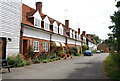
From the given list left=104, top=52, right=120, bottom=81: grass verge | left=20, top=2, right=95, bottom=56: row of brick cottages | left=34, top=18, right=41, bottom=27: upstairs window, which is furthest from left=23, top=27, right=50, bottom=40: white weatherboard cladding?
left=104, top=52, right=120, bottom=81: grass verge

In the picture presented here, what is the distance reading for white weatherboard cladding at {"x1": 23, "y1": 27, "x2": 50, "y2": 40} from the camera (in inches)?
682

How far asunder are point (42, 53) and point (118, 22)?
38.0 feet

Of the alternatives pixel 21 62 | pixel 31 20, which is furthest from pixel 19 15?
pixel 21 62

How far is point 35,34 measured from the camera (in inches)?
762

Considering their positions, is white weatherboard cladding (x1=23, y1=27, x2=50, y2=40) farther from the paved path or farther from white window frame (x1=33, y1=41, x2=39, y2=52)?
the paved path

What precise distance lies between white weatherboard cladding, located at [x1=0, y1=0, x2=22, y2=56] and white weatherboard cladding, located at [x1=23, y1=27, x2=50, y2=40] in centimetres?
153

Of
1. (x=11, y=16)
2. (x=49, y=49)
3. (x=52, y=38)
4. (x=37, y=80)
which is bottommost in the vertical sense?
(x=37, y=80)

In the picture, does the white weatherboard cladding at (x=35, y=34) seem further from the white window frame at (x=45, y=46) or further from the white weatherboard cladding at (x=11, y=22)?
the white weatherboard cladding at (x=11, y=22)

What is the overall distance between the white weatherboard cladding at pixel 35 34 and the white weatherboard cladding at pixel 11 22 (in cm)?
153

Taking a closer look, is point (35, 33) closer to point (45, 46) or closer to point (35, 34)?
point (35, 34)

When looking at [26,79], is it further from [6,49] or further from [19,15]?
[19,15]

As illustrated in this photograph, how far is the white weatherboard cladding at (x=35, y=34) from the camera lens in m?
17.3

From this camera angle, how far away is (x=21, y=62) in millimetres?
13953

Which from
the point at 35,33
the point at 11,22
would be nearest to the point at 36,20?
the point at 35,33
